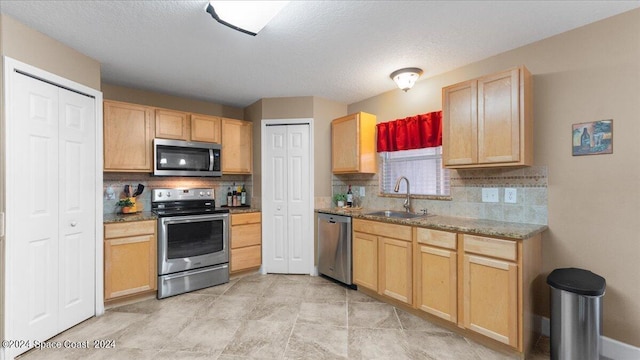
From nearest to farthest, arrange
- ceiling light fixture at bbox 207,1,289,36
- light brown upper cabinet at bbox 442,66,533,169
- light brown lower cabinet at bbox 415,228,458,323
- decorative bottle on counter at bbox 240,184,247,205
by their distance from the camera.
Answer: ceiling light fixture at bbox 207,1,289,36 < light brown upper cabinet at bbox 442,66,533,169 < light brown lower cabinet at bbox 415,228,458,323 < decorative bottle on counter at bbox 240,184,247,205

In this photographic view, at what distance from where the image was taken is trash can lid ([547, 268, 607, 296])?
5.55 ft

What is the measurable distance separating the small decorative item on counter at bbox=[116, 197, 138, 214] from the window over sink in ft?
9.89

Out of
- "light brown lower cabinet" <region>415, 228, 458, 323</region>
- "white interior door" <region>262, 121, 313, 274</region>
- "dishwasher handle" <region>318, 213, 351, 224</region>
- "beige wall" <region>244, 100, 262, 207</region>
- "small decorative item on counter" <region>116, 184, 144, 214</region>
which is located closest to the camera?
"light brown lower cabinet" <region>415, 228, 458, 323</region>

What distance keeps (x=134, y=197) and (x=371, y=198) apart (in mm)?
2997

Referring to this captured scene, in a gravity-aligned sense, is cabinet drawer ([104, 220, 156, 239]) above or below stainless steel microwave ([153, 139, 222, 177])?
below

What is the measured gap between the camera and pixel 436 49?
7.91ft

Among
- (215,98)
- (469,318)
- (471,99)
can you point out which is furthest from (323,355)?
(215,98)

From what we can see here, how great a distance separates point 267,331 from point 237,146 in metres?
2.46

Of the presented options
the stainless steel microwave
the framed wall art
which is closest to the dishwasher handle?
the stainless steel microwave

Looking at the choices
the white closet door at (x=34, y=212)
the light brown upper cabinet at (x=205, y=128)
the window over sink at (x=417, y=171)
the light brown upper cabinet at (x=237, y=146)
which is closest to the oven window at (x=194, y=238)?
the light brown upper cabinet at (x=237, y=146)

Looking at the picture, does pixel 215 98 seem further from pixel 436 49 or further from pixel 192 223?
pixel 436 49

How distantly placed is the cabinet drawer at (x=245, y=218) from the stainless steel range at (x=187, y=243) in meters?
0.10

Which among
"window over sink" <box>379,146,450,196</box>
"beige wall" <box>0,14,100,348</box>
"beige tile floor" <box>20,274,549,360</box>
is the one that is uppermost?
"beige wall" <box>0,14,100,348</box>

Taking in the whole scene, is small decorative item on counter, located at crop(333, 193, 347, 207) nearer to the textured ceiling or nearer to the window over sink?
the window over sink
